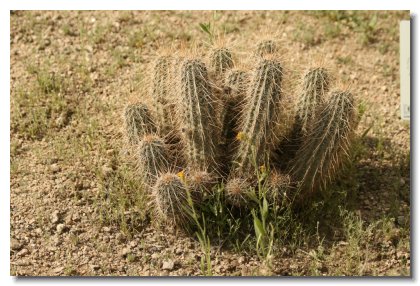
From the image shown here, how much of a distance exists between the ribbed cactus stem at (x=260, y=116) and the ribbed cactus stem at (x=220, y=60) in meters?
0.41

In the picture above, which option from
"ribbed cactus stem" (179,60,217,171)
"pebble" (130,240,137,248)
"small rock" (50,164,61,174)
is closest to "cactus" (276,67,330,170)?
"ribbed cactus stem" (179,60,217,171)

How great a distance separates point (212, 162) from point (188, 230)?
476 mm

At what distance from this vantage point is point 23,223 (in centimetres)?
462

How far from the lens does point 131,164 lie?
4828mm

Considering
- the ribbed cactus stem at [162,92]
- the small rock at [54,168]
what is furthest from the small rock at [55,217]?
the ribbed cactus stem at [162,92]

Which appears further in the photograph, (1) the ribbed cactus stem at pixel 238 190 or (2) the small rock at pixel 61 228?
(2) the small rock at pixel 61 228

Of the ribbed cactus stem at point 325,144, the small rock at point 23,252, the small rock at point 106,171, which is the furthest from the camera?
the small rock at point 106,171

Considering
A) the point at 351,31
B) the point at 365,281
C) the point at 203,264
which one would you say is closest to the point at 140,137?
the point at 203,264

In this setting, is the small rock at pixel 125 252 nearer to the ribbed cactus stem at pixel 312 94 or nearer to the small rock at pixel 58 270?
the small rock at pixel 58 270

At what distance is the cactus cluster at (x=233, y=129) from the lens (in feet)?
13.6

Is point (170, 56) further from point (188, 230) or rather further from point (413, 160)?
point (413, 160)

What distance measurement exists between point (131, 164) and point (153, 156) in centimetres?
61

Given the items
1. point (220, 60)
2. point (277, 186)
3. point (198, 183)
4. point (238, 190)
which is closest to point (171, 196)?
point (198, 183)

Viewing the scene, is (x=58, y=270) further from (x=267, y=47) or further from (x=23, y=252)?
(x=267, y=47)
